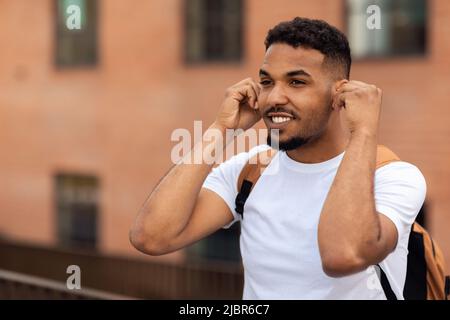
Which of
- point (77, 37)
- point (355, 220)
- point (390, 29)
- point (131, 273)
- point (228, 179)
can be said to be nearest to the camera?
point (355, 220)

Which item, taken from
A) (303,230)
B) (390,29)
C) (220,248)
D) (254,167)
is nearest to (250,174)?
(254,167)

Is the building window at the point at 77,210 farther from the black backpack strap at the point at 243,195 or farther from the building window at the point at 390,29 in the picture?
the black backpack strap at the point at 243,195

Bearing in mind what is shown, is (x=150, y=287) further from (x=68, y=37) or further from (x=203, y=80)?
(x=68, y=37)

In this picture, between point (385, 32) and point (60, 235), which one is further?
point (60, 235)

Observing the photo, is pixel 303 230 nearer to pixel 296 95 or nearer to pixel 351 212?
pixel 351 212

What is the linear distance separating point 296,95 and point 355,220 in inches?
22.1

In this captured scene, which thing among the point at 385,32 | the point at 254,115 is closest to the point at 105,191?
the point at 385,32

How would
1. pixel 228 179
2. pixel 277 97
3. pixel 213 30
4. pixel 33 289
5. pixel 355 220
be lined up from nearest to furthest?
pixel 355 220, pixel 277 97, pixel 228 179, pixel 33 289, pixel 213 30

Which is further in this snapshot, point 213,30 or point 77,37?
point 77,37

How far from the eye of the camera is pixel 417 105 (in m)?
10.8

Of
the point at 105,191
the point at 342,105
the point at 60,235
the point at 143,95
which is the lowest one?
the point at 60,235

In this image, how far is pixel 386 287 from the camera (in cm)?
280

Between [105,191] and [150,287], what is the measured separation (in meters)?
5.14

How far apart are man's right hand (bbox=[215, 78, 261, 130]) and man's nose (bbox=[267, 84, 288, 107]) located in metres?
0.38
